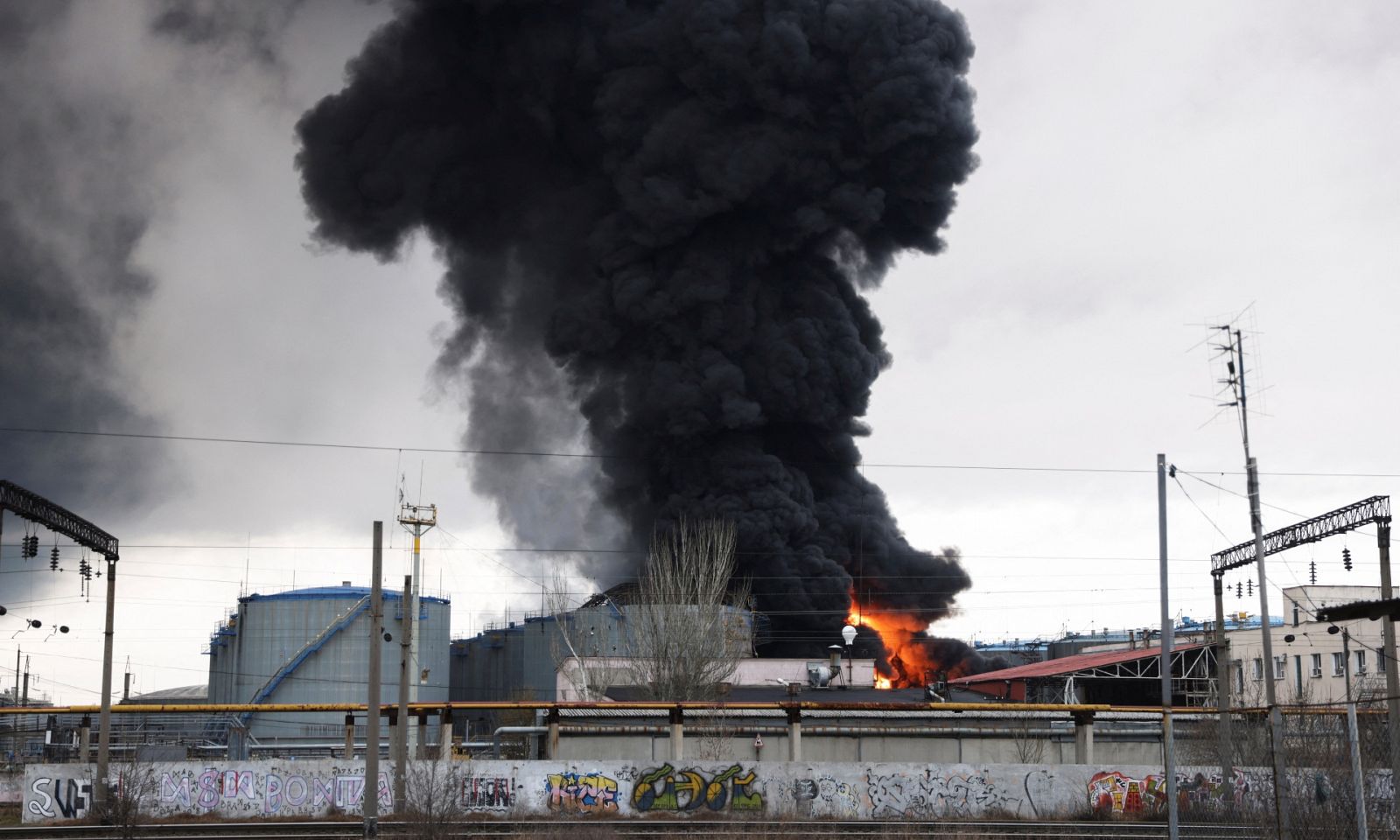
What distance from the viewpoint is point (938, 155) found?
2382 inches

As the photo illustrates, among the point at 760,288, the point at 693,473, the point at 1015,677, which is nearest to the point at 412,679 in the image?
the point at 693,473

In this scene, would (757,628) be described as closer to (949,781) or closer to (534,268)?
(534,268)

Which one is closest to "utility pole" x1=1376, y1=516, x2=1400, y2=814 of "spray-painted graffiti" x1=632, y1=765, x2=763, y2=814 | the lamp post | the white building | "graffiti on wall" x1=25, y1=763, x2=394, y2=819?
"spray-painted graffiti" x1=632, y1=765, x2=763, y2=814

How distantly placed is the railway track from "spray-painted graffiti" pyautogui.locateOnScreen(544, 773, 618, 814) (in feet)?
6.45

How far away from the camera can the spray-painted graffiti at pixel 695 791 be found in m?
27.9

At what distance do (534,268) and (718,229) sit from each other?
12.7 m

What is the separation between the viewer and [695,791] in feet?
92.3

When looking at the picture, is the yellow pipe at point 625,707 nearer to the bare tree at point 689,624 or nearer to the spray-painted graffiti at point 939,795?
the spray-painted graffiti at point 939,795

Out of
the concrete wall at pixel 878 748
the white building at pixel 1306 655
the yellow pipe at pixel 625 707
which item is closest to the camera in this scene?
the yellow pipe at pixel 625 707

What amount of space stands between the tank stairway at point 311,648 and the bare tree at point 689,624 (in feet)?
67.9

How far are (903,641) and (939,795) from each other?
34290 millimetres

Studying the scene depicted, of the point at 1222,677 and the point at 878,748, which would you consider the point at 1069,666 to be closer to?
the point at 878,748

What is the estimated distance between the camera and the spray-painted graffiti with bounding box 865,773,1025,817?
27.8 meters

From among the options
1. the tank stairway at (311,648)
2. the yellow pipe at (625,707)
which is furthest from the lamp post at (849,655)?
the tank stairway at (311,648)
